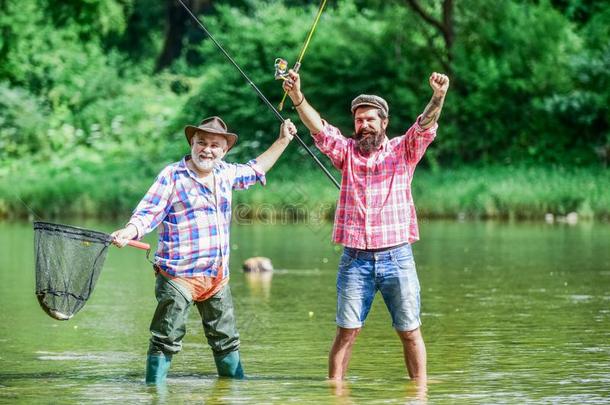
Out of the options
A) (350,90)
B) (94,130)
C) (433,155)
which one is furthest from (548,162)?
(94,130)

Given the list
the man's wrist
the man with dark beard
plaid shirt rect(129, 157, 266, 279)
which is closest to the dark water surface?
the man with dark beard

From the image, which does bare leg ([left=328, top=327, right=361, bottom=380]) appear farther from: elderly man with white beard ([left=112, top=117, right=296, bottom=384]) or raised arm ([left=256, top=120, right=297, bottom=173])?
raised arm ([left=256, top=120, right=297, bottom=173])

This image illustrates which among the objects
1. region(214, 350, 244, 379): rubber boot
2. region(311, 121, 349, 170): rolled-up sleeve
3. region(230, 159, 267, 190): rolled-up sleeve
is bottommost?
region(214, 350, 244, 379): rubber boot

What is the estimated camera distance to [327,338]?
11.2 meters

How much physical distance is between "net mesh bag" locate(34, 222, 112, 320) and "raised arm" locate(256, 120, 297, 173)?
3.46 feet

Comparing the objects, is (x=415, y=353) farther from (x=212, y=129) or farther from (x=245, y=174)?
(x=212, y=129)

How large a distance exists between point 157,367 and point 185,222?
2.91 ft

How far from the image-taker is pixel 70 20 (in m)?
42.5

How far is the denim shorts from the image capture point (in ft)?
27.6

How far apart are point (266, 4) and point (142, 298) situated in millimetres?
31778

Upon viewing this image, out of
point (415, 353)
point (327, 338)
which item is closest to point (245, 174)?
point (415, 353)

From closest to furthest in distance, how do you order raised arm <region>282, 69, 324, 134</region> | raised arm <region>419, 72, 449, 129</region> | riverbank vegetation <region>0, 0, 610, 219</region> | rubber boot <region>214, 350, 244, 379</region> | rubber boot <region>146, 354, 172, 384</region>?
raised arm <region>419, 72, 449, 129</region> < raised arm <region>282, 69, 324, 134</region> < rubber boot <region>146, 354, 172, 384</region> < rubber boot <region>214, 350, 244, 379</region> < riverbank vegetation <region>0, 0, 610, 219</region>

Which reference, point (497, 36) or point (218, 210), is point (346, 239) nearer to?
point (218, 210)

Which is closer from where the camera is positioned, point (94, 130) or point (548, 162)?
point (548, 162)
